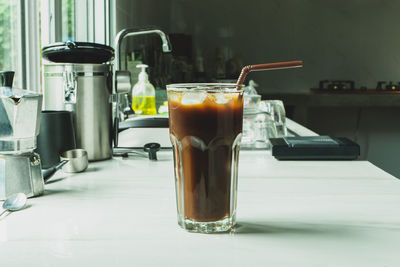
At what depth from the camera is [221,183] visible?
545 millimetres

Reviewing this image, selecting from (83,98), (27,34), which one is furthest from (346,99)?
(83,98)

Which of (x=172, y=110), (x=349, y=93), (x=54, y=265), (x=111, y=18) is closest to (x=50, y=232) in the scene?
(x=54, y=265)

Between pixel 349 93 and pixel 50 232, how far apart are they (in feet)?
11.6

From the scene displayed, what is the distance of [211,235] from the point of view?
52 centimetres

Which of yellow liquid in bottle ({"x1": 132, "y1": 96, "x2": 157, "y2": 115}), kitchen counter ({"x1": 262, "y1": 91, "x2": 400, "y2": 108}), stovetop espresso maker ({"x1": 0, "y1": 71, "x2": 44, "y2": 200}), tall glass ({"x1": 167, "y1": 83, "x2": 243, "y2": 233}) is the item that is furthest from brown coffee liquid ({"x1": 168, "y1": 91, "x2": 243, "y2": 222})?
kitchen counter ({"x1": 262, "y1": 91, "x2": 400, "y2": 108})

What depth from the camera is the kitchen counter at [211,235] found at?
1.50ft

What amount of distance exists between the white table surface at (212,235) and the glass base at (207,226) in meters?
0.01

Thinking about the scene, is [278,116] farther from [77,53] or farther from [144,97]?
[144,97]

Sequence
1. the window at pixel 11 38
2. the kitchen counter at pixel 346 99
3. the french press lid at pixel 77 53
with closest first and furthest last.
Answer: the french press lid at pixel 77 53 → the window at pixel 11 38 → the kitchen counter at pixel 346 99

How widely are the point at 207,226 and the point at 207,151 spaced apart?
9 cm

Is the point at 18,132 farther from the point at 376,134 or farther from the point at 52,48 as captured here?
the point at 376,134

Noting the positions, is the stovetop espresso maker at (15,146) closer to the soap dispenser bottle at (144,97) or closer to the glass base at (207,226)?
the glass base at (207,226)

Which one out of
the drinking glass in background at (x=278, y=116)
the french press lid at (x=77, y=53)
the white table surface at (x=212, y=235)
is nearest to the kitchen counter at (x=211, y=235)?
the white table surface at (x=212, y=235)

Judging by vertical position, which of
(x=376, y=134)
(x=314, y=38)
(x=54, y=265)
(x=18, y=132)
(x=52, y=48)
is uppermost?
(x=314, y=38)
